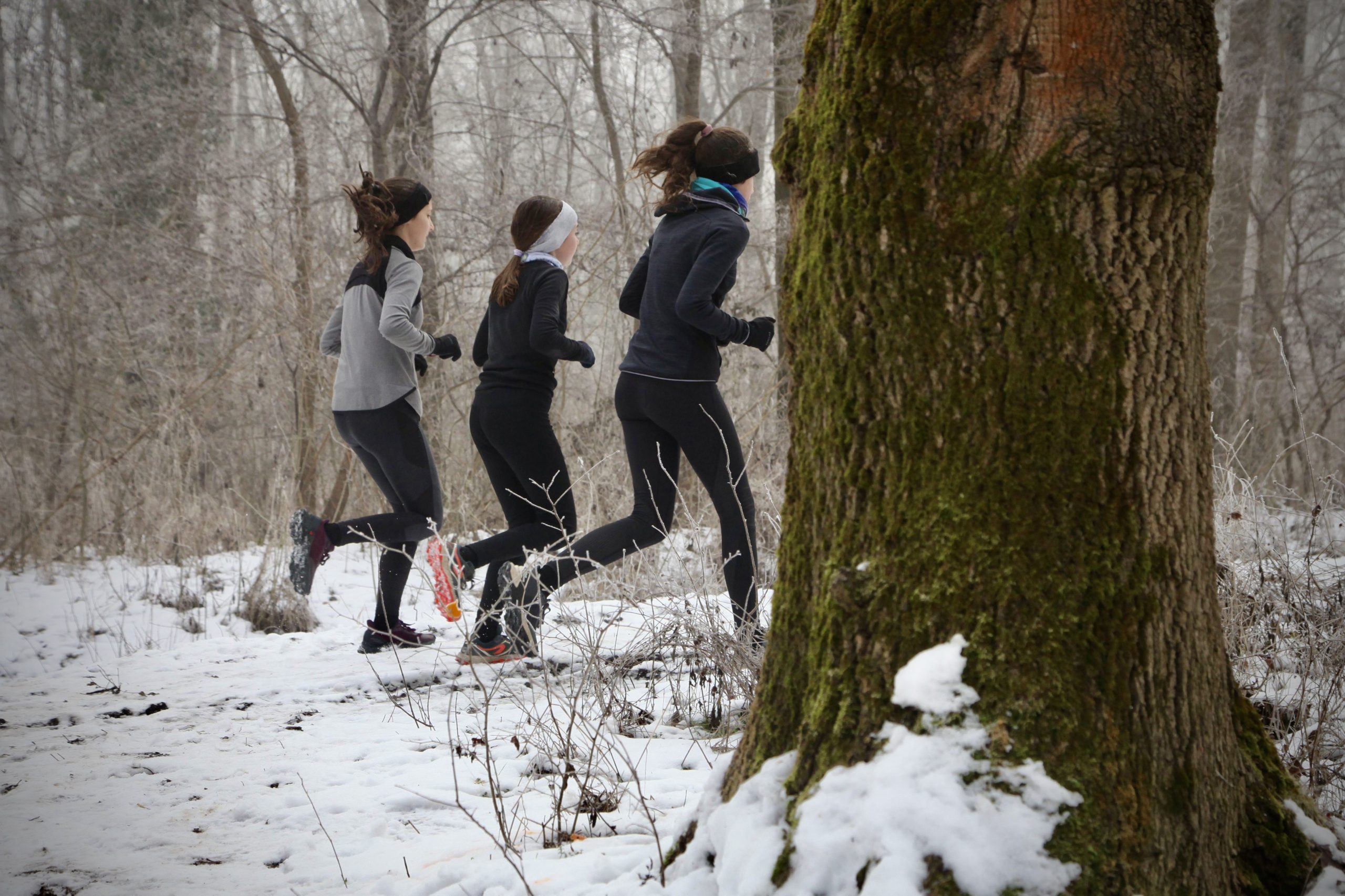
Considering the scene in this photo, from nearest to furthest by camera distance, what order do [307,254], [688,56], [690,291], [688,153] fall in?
[690,291] → [688,153] → [307,254] → [688,56]

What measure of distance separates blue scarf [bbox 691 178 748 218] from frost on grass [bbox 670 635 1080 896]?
231 cm

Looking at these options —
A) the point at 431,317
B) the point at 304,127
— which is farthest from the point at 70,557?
the point at 304,127

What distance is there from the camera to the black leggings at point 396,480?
3787mm

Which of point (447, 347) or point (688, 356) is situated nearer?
point (688, 356)

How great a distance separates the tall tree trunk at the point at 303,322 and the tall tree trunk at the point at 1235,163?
8.69m

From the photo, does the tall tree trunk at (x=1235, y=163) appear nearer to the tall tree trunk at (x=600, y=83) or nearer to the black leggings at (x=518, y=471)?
the tall tree trunk at (x=600, y=83)

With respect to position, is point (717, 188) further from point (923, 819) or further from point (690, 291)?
point (923, 819)

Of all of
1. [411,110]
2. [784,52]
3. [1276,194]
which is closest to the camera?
[784,52]

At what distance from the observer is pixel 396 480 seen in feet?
12.6

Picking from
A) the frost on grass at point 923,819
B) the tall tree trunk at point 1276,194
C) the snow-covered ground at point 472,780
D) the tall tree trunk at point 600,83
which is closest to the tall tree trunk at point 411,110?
the tall tree trunk at point 600,83

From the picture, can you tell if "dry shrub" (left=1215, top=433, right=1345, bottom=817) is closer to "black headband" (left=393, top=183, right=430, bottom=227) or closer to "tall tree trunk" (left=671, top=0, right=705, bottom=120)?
"black headband" (left=393, top=183, right=430, bottom=227)

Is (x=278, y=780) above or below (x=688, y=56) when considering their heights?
below

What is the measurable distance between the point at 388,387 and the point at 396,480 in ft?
1.30

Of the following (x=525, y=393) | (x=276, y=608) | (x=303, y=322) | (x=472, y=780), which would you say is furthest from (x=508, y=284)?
(x=303, y=322)
